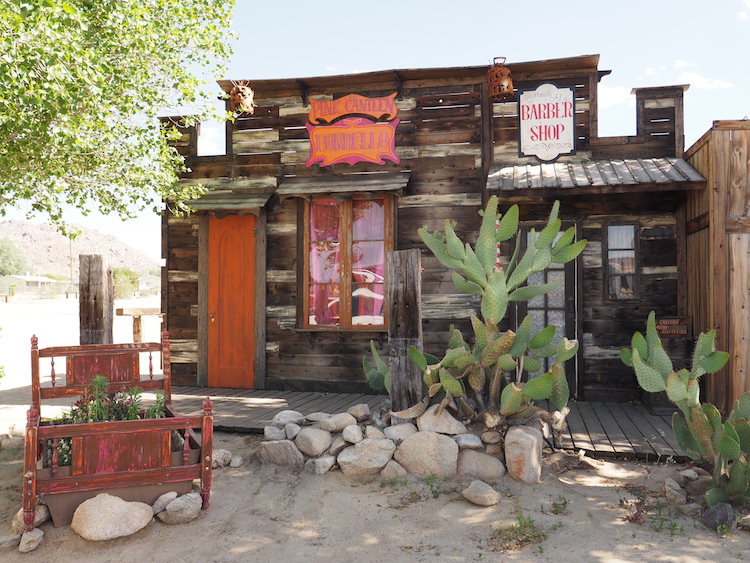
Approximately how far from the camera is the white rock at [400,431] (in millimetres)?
4801

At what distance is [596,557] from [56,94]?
568cm

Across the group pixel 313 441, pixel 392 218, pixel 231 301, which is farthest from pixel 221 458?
pixel 392 218

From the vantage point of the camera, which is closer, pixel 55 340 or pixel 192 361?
pixel 192 361

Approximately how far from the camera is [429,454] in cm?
461

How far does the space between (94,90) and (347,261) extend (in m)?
3.67

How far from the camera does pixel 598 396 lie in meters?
6.92

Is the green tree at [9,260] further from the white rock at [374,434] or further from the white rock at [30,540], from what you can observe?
the white rock at [374,434]

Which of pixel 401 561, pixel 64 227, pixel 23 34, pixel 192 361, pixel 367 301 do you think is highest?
pixel 23 34

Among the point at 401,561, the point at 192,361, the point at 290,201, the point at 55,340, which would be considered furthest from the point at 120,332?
the point at 401,561

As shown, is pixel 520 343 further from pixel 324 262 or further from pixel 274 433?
pixel 324 262

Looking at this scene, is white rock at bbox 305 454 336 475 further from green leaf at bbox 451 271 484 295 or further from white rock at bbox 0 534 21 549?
white rock at bbox 0 534 21 549

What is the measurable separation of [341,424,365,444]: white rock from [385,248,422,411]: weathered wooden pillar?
45 centimetres

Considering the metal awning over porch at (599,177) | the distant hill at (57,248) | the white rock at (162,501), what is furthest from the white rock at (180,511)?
the distant hill at (57,248)

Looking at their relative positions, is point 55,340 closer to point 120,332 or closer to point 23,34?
point 120,332
